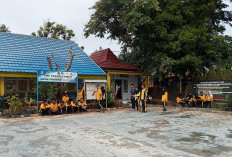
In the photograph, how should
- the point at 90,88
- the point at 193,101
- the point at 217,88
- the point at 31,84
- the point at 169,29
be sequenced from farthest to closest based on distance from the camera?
the point at 169,29, the point at 31,84, the point at 193,101, the point at 217,88, the point at 90,88

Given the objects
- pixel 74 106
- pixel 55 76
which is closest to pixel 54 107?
pixel 74 106

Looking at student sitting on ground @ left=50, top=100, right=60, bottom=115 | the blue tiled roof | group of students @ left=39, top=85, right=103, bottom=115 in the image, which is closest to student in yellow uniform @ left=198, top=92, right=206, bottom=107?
group of students @ left=39, top=85, right=103, bottom=115

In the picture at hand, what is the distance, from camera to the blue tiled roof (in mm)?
15477

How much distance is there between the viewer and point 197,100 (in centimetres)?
1681

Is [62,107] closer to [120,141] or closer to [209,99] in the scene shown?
[120,141]

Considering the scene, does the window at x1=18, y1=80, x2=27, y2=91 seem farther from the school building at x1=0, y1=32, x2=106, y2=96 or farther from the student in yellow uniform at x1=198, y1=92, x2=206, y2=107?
the student in yellow uniform at x1=198, y1=92, x2=206, y2=107

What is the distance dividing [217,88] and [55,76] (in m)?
10.8

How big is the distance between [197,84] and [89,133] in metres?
11.7

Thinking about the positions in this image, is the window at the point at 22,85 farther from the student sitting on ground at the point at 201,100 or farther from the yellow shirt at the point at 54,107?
the student sitting on ground at the point at 201,100

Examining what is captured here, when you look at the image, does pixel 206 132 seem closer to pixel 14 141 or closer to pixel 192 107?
pixel 14 141

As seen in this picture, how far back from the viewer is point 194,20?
18.2 meters

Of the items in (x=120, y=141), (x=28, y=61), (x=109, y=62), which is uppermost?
(x=109, y=62)

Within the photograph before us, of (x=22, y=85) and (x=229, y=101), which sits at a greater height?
(x=22, y=85)

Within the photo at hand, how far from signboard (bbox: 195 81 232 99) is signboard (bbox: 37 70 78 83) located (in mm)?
9181
